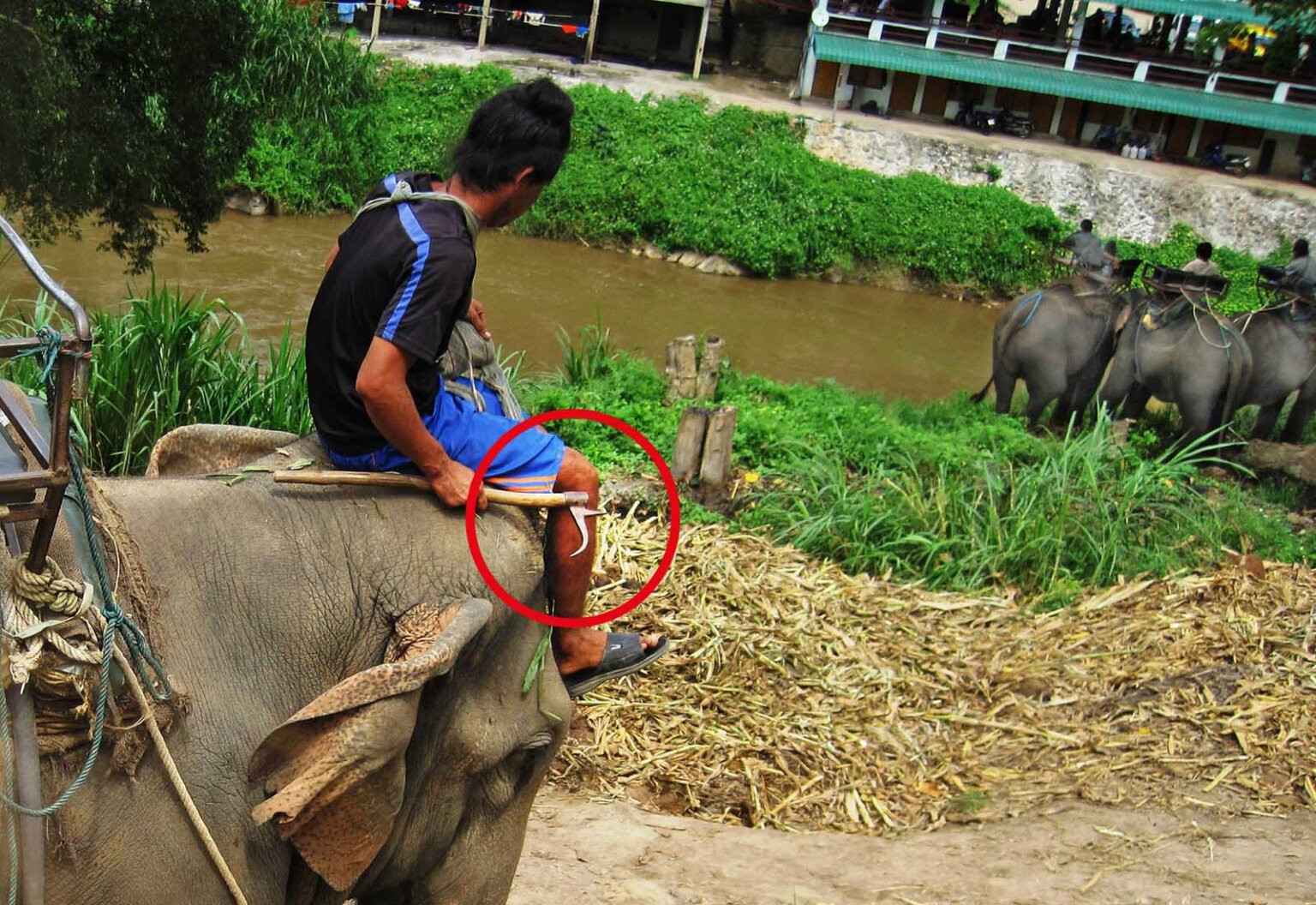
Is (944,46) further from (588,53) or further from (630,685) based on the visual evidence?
(630,685)

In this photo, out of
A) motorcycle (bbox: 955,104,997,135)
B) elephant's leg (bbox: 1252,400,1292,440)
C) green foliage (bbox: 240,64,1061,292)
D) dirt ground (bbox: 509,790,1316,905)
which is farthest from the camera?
motorcycle (bbox: 955,104,997,135)

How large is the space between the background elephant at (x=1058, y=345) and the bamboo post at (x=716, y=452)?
4223 millimetres

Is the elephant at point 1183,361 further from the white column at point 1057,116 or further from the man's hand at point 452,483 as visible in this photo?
the white column at point 1057,116

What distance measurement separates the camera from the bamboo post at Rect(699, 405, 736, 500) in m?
7.87

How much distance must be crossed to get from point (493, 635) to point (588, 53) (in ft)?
81.5

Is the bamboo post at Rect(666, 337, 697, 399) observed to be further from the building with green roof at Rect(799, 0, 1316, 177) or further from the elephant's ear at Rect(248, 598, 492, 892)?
the building with green roof at Rect(799, 0, 1316, 177)

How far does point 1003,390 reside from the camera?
38.3 feet

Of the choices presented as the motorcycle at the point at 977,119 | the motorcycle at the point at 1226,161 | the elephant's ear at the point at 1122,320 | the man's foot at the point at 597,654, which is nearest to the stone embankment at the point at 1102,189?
the motorcycle at the point at 1226,161

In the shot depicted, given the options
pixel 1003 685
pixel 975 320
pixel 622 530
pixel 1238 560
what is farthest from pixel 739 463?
→ pixel 975 320

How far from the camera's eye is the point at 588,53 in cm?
2616

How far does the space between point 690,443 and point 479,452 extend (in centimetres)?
502

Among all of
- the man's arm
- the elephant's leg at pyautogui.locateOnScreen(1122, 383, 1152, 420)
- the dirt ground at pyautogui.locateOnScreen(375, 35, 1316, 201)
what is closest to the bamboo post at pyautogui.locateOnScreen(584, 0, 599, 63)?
the dirt ground at pyautogui.locateOnScreen(375, 35, 1316, 201)

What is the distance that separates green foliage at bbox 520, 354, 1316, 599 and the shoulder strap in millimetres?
4880

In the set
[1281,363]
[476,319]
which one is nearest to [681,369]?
[1281,363]
